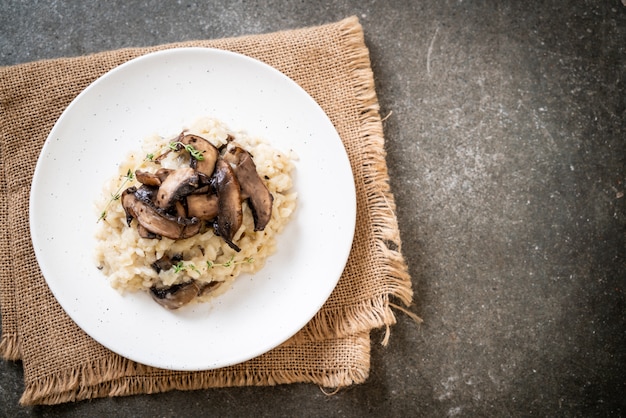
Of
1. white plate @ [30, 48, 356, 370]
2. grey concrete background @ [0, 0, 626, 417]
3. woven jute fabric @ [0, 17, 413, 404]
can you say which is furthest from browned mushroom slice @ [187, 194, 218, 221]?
grey concrete background @ [0, 0, 626, 417]

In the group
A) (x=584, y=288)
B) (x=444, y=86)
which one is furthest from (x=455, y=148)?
(x=584, y=288)

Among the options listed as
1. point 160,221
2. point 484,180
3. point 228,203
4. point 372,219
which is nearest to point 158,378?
point 160,221

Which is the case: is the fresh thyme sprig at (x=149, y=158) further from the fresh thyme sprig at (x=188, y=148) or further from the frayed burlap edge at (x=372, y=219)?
the frayed burlap edge at (x=372, y=219)

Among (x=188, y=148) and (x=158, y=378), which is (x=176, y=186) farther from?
(x=158, y=378)

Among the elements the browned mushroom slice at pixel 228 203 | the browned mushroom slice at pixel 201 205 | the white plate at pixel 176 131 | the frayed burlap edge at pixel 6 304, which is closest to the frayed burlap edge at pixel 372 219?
the white plate at pixel 176 131

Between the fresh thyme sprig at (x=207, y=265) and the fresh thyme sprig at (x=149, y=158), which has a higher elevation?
the fresh thyme sprig at (x=149, y=158)

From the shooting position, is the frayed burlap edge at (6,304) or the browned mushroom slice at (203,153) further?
the frayed burlap edge at (6,304)
